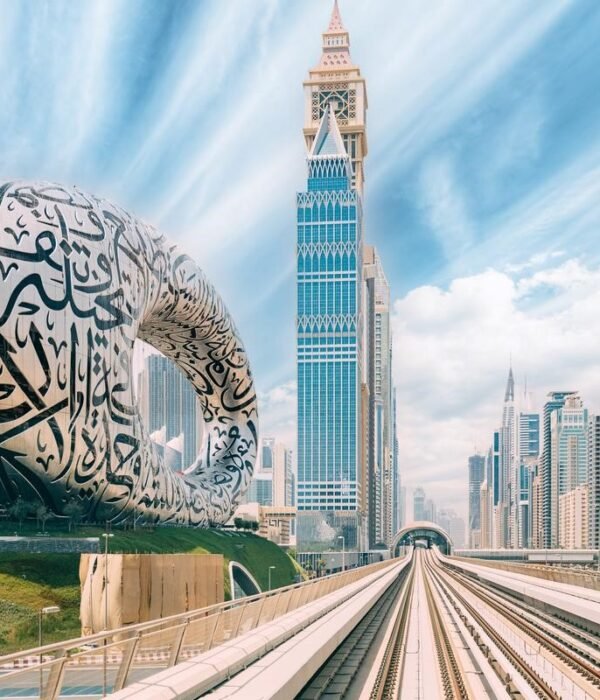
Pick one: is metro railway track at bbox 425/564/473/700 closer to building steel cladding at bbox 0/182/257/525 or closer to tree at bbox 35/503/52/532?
building steel cladding at bbox 0/182/257/525

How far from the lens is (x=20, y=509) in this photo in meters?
24.7

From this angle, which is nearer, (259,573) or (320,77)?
(259,573)

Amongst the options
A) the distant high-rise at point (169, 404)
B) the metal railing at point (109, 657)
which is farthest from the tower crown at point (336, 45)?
the metal railing at point (109, 657)

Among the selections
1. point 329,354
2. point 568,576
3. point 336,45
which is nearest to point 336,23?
point 336,45

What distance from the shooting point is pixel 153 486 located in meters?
31.7

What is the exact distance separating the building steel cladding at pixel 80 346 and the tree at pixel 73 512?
0.60ft

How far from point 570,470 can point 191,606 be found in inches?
5389

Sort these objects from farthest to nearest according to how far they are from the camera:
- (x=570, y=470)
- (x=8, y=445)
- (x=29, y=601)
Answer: (x=570, y=470) < (x=8, y=445) < (x=29, y=601)

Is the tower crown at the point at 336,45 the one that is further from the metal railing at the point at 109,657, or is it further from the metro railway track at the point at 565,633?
the metal railing at the point at 109,657

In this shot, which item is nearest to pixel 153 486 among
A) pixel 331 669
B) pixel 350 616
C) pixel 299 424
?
pixel 350 616

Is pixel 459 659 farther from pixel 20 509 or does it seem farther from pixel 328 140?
pixel 328 140

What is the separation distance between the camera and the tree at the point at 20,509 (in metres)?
24.5

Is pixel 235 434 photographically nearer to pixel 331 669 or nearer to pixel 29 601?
pixel 29 601

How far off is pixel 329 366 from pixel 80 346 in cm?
9955
